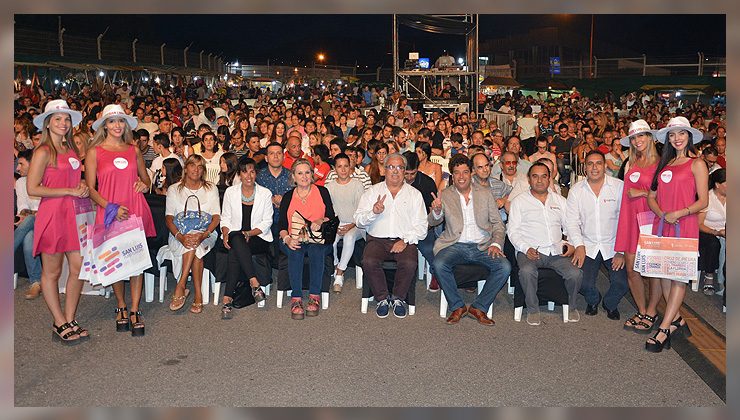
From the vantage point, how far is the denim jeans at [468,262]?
6672mm

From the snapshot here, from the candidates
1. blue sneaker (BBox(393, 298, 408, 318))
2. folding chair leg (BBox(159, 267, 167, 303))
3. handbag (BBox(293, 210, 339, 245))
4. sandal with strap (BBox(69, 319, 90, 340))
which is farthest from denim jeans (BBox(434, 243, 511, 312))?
sandal with strap (BBox(69, 319, 90, 340))

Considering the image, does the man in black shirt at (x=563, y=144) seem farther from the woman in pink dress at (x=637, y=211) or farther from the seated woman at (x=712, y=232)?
the woman in pink dress at (x=637, y=211)

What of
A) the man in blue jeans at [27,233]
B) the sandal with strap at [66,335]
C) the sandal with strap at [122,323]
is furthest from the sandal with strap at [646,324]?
the man in blue jeans at [27,233]

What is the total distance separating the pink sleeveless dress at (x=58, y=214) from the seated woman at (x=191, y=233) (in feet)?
3.69

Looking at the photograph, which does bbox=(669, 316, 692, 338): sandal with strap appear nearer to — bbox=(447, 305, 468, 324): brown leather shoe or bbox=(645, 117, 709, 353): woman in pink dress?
bbox=(645, 117, 709, 353): woman in pink dress

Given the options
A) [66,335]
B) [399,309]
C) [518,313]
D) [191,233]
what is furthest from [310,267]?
[66,335]

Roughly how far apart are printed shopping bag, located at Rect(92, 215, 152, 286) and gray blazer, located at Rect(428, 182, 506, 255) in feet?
8.32

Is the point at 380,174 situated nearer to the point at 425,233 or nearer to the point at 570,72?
the point at 425,233

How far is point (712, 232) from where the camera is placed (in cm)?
742


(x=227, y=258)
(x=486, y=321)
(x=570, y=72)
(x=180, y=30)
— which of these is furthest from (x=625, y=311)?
(x=180, y=30)

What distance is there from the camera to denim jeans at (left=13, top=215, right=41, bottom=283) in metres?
7.52

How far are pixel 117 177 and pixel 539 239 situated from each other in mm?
3554

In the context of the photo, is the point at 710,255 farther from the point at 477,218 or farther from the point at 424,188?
the point at 424,188

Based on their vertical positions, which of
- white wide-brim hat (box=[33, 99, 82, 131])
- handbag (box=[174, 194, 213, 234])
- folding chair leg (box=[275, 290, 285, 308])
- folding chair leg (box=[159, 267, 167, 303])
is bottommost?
folding chair leg (box=[275, 290, 285, 308])
